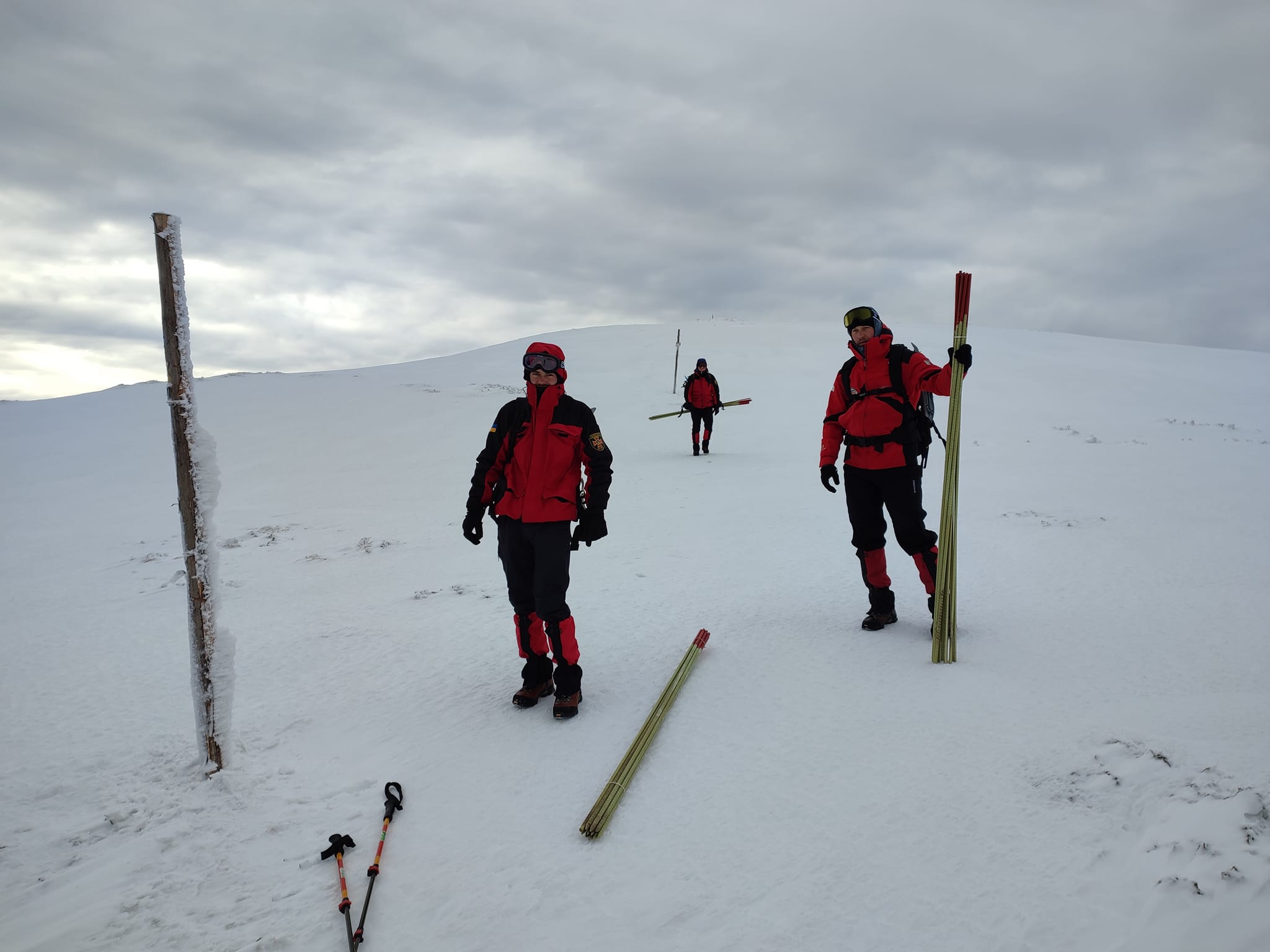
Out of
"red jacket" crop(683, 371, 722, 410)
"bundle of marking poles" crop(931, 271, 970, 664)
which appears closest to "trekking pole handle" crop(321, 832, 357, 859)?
"bundle of marking poles" crop(931, 271, 970, 664)

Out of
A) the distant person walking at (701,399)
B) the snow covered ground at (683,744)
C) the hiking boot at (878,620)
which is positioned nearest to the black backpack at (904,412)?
the hiking boot at (878,620)

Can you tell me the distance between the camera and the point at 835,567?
689cm

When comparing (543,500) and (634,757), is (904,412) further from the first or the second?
(634,757)

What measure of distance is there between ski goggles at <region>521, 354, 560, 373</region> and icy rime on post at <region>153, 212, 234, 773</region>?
158cm

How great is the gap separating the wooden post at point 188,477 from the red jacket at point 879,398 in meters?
3.55

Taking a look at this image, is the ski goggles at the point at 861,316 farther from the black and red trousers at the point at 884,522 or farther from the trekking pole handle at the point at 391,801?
the trekking pole handle at the point at 391,801

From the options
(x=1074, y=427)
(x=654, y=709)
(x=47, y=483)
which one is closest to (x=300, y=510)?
(x=47, y=483)

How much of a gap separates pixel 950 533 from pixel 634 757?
232 cm

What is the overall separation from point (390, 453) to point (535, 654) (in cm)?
1284

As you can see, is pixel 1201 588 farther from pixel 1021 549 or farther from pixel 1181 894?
pixel 1181 894

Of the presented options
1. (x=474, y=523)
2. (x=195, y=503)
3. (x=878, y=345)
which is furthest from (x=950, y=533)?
(x=195, y=503)

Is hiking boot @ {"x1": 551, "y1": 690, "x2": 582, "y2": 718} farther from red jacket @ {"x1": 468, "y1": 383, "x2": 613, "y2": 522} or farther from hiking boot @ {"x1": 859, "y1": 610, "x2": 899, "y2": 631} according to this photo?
hiking boot @ {"x1": 859, "y1": 610, "x2": 899, "y2": 631}

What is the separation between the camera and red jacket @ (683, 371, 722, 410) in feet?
46.9

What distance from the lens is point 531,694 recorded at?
4.23 m
